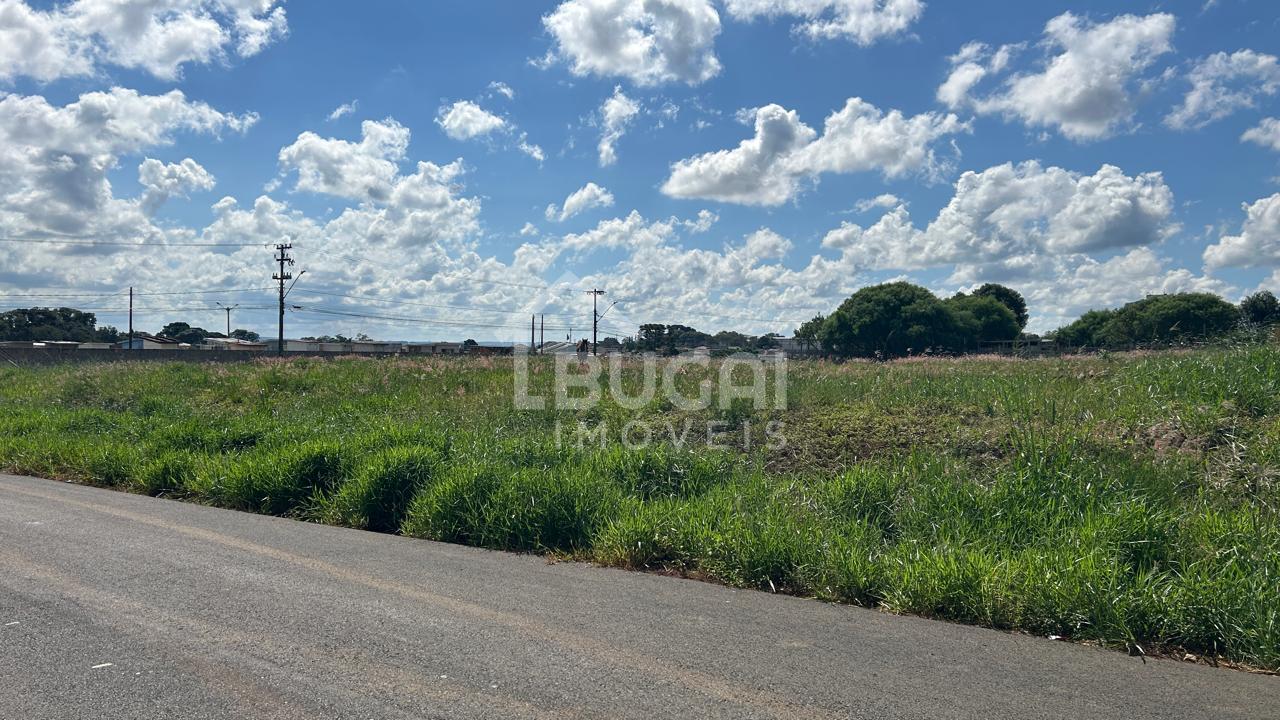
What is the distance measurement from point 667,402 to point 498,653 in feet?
27.9

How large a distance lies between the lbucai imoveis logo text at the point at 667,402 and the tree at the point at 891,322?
97.8 ft

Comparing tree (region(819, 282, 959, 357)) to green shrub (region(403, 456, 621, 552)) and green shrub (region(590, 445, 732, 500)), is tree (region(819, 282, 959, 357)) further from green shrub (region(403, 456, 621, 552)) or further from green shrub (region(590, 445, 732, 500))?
green shrub (region(403, 456, 621, 552))

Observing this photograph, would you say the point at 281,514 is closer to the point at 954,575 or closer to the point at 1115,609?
the point at 954,575

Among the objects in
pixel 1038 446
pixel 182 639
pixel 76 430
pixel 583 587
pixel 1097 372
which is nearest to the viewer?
pixel 182 639

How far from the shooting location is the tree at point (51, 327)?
9312cm

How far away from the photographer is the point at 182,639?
4.53m

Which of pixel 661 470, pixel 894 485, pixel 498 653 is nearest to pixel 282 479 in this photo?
pixel 661 470

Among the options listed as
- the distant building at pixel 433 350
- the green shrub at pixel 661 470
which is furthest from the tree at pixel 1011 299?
the green shrub at pixel 661 470

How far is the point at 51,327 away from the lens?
97.2 m

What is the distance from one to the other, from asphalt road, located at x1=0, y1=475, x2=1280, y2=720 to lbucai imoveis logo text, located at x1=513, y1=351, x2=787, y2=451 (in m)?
4.82

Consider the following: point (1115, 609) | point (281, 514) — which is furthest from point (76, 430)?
point (1115, 609)

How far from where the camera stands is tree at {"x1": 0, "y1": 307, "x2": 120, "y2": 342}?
306ft

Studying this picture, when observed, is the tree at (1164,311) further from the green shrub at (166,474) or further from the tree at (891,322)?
the green shrub at (166,474)

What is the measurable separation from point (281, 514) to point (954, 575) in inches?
271
